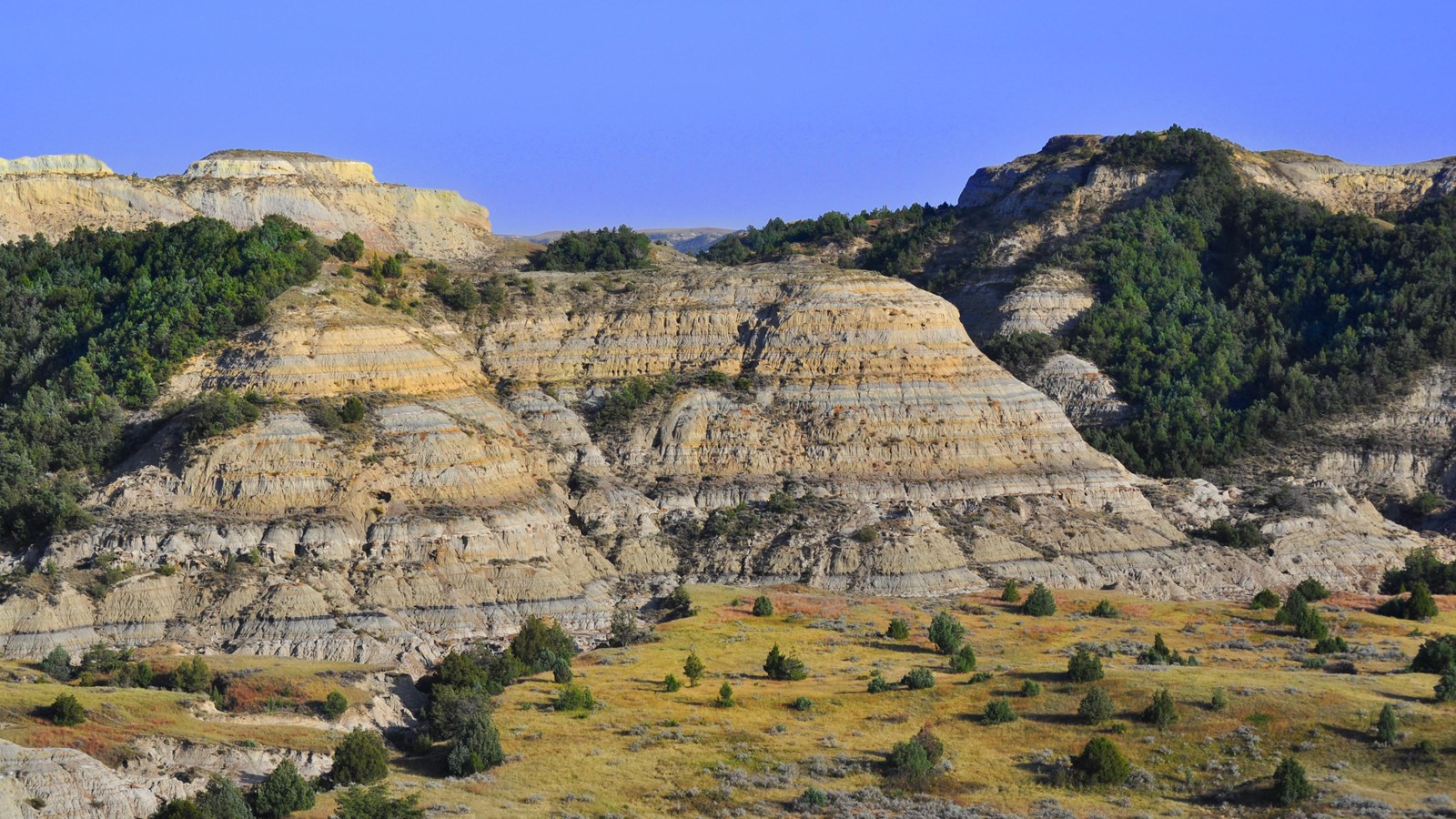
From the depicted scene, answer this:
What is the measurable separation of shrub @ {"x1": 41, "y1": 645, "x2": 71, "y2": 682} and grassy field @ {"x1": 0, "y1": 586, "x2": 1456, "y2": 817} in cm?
127

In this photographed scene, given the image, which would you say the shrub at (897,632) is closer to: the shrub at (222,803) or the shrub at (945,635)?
the shrub at (945,635)

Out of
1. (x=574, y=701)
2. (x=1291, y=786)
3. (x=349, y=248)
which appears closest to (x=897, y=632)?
(x=574, y=701)

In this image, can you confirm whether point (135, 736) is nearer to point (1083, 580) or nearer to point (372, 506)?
point (372, 506)

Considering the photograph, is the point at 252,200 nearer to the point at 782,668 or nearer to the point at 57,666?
the point at 57,666

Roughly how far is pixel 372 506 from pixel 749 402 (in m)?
21.6

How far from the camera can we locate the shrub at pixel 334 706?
5516 centimetres

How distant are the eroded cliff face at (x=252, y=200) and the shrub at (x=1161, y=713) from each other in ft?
196

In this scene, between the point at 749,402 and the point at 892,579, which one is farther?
the point at 749,402

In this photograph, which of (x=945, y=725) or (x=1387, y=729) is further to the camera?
(x=945, y=725)

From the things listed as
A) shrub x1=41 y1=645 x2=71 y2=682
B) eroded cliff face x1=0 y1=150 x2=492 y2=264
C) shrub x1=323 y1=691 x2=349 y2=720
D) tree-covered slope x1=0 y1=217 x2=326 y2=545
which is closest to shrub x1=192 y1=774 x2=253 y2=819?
shrub x1=323 y1=691 x2=349 y2=720

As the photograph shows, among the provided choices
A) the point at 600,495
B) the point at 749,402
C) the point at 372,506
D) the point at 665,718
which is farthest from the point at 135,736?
the point at 749,402

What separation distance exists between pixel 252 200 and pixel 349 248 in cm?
1261

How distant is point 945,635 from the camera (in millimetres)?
65562

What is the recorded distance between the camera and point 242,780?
160ft
